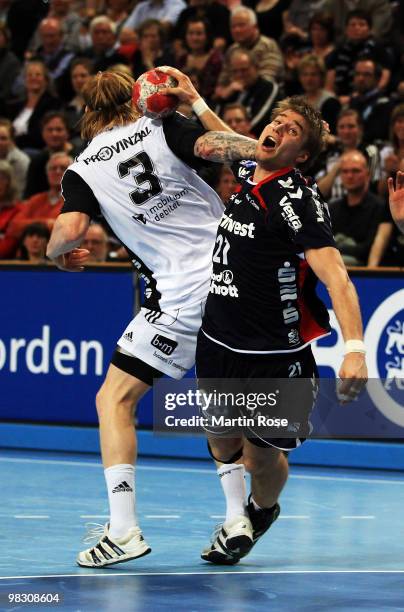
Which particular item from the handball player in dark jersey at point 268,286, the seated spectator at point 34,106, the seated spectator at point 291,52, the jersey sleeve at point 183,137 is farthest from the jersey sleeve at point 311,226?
the seated spectator at point 34,106

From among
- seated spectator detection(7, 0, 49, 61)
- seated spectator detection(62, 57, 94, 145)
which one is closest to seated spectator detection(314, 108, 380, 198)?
seated spectator detection(62, 57, 94, 145)

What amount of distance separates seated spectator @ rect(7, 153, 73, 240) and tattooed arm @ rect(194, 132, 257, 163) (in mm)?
6816

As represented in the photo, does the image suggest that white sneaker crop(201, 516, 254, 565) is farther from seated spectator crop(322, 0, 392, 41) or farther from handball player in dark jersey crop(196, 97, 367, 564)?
seated spectator crop(322, 0, 392, 41)

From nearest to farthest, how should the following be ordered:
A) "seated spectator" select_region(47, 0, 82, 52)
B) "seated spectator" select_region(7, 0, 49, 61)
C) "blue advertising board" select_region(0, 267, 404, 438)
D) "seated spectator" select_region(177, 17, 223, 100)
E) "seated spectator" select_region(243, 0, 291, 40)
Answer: "blue advertising board" select_region(0, 267, 404, 438) → "seated spectator" select_region(177, 17, 223, 100) → "seated spectator" select_region(243, 0, 291, 40) → "seated spectator" select_region(47, 0, 82, 52) → "seated spectator" select_region(7, 0, 49, 61)

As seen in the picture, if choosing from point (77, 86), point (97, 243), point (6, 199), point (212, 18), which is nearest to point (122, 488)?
point (97, 243)

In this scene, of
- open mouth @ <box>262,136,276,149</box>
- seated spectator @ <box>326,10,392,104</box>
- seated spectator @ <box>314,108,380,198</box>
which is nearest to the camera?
open mouth @ <box>262,136,276,149</box>

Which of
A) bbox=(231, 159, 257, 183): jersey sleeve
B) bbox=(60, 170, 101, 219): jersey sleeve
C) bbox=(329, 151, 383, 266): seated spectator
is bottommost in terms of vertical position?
bbox=(329, 151, 383, 266): seated spectator

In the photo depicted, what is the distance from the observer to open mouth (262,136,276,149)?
675 cm

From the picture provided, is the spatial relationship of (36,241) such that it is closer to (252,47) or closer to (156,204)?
(252,47)

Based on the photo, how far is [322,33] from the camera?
1498 cm

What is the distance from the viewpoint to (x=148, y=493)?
383 inches

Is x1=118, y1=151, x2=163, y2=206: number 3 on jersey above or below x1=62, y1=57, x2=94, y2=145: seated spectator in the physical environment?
above

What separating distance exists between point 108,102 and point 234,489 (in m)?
2.16

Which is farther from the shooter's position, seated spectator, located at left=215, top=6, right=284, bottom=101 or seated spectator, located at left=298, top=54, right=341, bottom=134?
seated spectator, located at left=215, top=6, right=284, bottom=101
